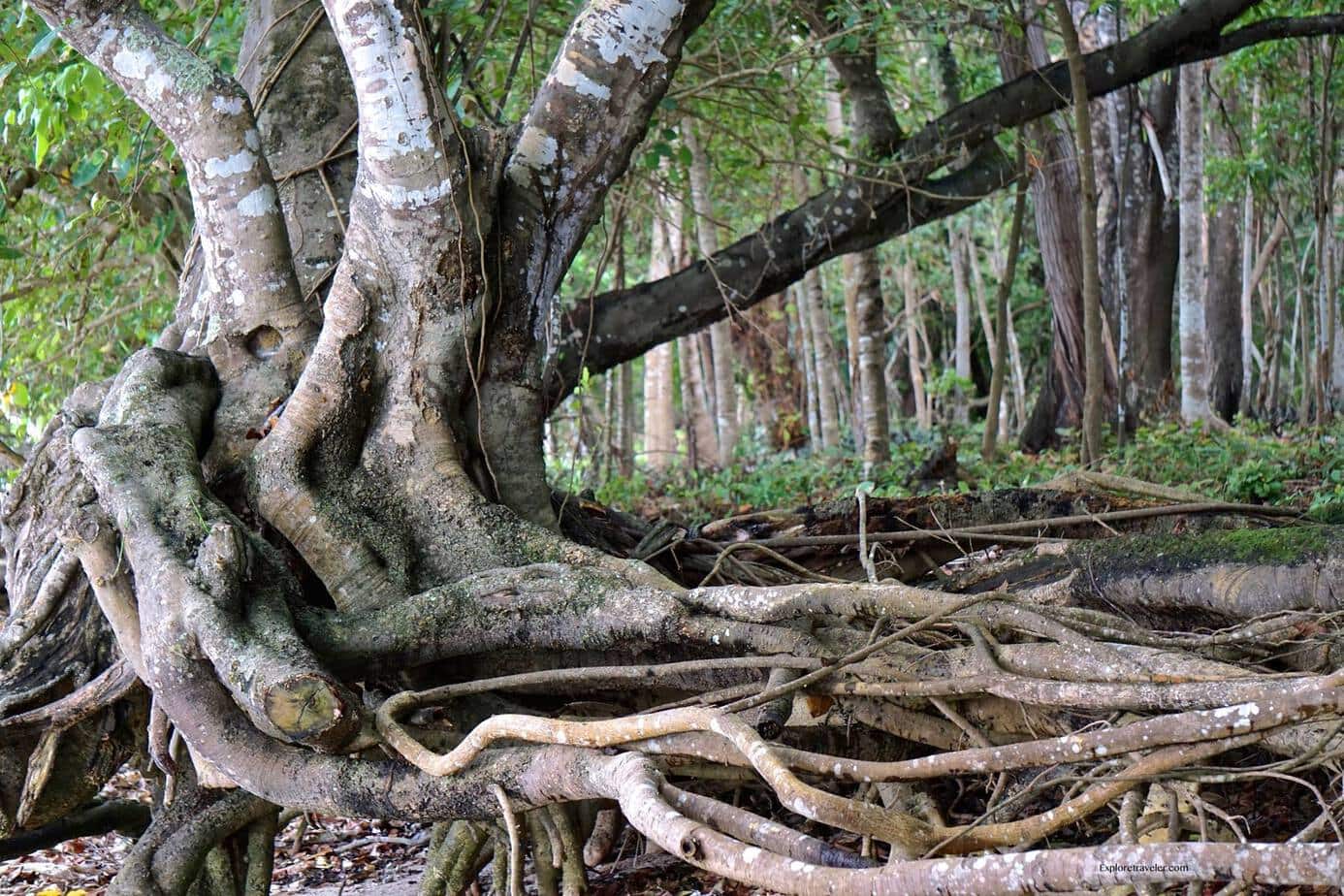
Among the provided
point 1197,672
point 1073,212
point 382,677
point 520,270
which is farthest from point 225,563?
point 1073,212

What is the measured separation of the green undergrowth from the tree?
1883mm

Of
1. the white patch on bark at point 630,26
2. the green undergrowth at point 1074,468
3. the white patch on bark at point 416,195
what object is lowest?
the green undergrowth at point 1074,468

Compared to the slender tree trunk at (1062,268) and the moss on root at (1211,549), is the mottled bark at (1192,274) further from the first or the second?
the moss on root at (1211,549)

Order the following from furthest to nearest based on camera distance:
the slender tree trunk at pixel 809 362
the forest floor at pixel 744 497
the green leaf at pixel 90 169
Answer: the slender tree trunk at pixel 809 362
the green leaf at pixel 90 169
the forest floor at pixel 744 497

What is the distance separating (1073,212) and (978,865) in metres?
10.4

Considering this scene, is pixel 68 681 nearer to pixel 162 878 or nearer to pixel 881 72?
pixel 162 878

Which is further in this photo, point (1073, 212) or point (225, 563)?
point (1073, 212)

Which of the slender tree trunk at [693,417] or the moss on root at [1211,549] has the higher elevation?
the slender tree trunk at [693,417]

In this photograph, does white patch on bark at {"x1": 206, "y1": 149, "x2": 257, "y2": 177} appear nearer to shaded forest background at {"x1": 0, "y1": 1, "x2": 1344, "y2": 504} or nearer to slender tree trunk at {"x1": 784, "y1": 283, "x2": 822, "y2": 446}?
shaded forest background at {"x1": 0, "y1": 1, "x2": 1344, "y2": 504}

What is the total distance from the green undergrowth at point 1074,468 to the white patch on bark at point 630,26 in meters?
2.30

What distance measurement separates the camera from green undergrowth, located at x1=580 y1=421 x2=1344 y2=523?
646 centimetres

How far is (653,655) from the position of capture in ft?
11.9

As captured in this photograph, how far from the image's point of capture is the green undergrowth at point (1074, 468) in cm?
646

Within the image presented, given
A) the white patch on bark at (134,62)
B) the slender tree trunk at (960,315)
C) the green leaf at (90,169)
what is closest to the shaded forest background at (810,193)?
the green leaf at (90,169)
